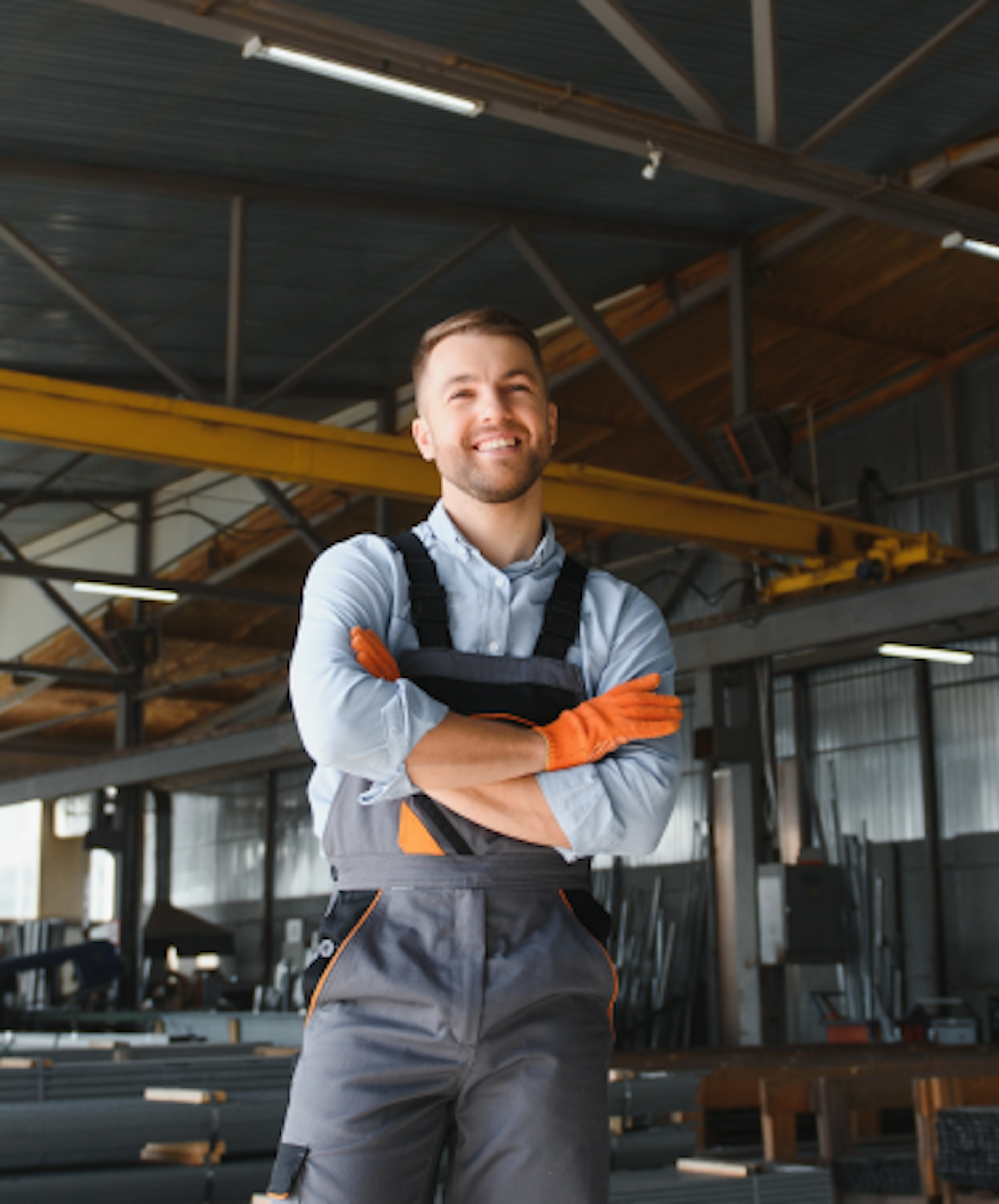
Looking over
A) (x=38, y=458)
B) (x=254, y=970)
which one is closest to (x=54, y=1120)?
(x=38, y=458)

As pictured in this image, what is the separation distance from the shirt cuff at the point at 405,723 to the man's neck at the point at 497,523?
0.32m

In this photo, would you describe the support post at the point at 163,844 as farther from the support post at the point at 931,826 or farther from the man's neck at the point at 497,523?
the man's neck at the point at 497,523

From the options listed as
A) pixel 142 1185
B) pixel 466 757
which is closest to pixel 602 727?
pixel 466 757

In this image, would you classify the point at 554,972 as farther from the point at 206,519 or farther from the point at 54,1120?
the point at 206,519

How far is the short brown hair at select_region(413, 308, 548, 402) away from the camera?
2.02 metres

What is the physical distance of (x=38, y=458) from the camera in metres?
15.2

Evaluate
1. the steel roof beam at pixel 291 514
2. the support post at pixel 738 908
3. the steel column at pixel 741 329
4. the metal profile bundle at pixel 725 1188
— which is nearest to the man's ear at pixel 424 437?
the metal profile bundle at pixel 725 1188

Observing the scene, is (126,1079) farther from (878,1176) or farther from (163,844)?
(163,844)

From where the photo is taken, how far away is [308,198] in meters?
9.66

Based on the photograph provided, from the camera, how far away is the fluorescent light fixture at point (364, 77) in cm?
583

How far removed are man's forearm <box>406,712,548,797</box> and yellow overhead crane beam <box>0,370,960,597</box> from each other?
7379 millimetres

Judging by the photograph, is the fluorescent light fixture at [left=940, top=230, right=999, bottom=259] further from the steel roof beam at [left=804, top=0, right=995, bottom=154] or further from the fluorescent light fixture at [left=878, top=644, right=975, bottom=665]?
the fluorescent light fixture at [left=878, top=644, right=975, bottom=665]

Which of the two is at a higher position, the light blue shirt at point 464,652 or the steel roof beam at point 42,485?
the steel roof beam at point 42,485

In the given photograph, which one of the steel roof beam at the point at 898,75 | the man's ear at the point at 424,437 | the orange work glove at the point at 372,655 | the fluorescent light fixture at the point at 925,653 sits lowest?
the orange work glove at the point at 372,655
